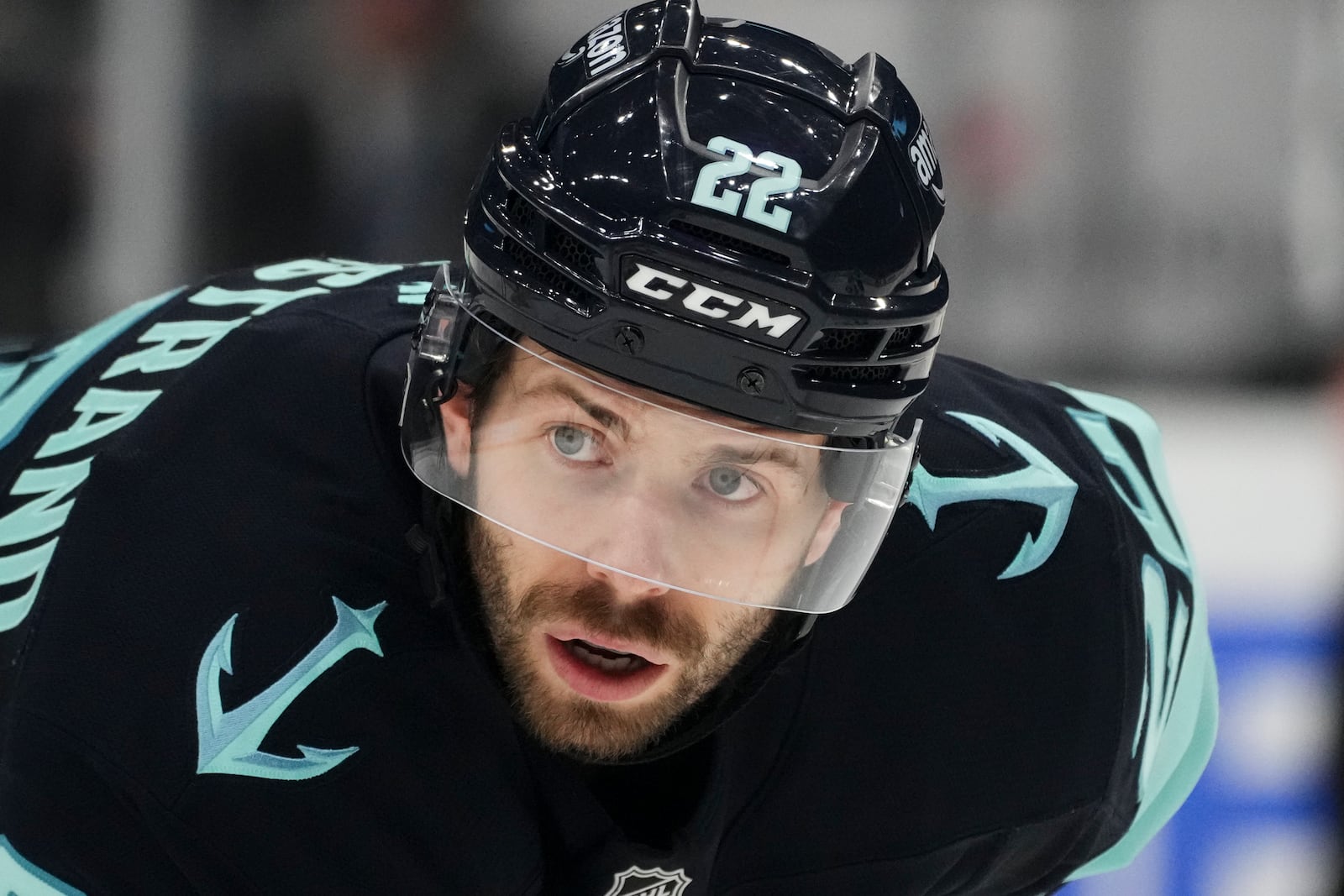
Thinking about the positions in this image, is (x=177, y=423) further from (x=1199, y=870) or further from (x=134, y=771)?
(x=1199, y=870)

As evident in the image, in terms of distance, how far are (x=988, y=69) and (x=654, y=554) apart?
3.17m

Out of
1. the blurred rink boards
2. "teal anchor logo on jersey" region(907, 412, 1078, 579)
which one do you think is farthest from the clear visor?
the blurred rink boards

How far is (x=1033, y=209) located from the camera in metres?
4.46

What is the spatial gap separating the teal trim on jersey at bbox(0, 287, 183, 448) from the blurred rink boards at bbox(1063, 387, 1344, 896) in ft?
6.57

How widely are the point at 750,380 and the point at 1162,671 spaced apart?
0.77 meters

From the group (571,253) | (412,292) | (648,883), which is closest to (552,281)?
(571,253)

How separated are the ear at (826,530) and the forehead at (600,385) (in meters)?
0.09

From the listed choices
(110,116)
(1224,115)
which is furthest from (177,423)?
(1224,115)

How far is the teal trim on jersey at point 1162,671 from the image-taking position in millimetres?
1914

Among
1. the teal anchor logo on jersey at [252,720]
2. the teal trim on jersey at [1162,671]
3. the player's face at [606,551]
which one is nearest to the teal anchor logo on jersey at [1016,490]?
the teal trim on jersey at [1162,671]

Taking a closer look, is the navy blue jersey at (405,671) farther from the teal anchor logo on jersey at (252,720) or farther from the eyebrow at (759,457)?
the eyebrow at (759,457)

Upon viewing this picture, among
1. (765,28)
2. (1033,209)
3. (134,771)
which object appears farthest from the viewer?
(1033,209)

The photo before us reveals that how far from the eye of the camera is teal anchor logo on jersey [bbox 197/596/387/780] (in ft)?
4.68

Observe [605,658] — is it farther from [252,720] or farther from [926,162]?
[926,162]
